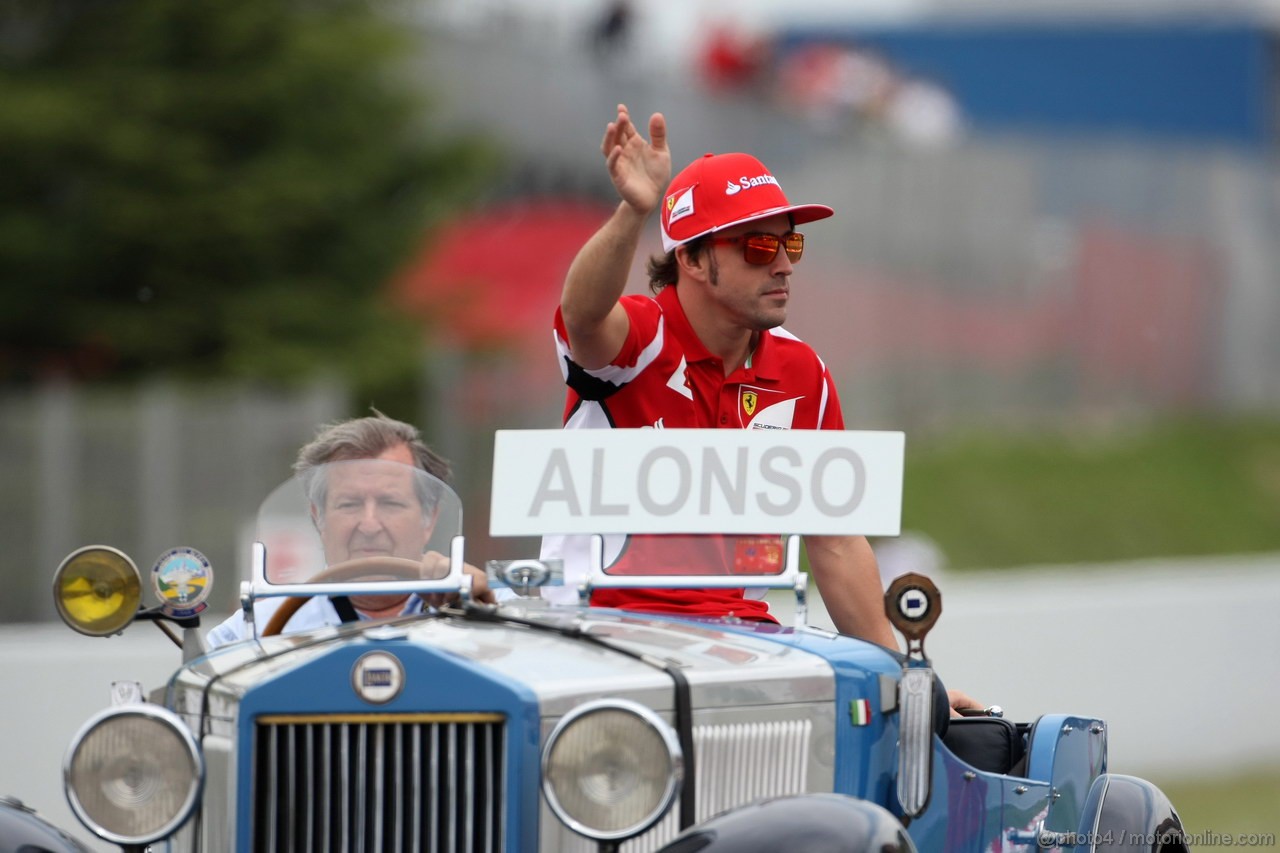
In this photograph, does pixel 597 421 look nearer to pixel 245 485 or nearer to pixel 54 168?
pixel 245 485

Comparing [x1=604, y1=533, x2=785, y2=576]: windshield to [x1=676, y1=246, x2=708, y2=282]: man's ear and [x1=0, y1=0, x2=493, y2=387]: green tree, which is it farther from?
[x1=0, y1=0, x2=493, y2=387]: green tree

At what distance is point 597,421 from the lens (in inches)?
210

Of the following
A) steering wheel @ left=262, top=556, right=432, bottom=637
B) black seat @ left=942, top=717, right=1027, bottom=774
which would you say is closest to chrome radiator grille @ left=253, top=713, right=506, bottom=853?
steering wheel @ left=262, top=556, right=432, bottom=637

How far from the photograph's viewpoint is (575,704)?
400 cm

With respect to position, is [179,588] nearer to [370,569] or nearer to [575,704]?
[370,569]

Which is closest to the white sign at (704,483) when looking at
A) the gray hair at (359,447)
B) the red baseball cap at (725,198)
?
the gray hair at (359,447)

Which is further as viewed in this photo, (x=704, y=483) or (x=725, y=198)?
(x=725, y=198)

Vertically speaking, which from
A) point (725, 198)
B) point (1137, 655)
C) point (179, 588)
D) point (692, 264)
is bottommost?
point (1137, 655)

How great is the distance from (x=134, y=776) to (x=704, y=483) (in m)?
1.46

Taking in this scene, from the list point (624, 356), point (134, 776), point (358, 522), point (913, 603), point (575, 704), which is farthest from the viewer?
point (624, 356)

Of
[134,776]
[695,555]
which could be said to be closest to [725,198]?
[695,555]

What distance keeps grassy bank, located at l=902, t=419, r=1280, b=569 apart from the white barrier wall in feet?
22.5

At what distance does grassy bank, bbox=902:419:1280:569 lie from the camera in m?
20.0

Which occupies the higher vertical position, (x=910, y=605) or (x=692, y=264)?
(x=692, y=264)
